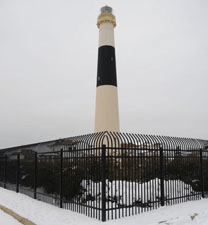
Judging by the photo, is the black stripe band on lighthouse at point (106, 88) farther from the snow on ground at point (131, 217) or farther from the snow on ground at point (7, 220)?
the snow on ground at point (7, 220)

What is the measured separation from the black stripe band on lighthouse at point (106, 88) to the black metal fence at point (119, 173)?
7062mm

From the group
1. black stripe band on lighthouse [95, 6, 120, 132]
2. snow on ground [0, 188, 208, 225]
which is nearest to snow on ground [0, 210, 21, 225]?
snow on ground [0, 188, 208, 225]

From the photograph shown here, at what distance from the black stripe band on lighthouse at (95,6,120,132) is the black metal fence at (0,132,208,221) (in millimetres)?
7062

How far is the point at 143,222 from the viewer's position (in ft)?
22.9

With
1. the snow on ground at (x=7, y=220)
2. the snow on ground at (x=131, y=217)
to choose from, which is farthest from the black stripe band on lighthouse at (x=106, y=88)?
the snow on ground at (x=7, y=220)

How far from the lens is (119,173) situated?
793cm

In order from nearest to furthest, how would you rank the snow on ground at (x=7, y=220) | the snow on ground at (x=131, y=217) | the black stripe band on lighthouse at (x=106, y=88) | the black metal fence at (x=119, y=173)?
the snow on ground at (x=131, y=217) → the snow on ground at (x=7, y=220) → the black metal fence at (x=119, y=173) → the black stripe band on lighthouse at (x=106, y=88)

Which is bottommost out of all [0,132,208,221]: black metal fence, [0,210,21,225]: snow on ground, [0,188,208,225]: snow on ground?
[0,210,21,225]: snow on ground

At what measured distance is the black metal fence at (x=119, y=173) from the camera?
7.98m

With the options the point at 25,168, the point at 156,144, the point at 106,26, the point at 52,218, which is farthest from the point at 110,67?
the point at 52,218

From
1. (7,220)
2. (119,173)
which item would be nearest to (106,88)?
(119,173)

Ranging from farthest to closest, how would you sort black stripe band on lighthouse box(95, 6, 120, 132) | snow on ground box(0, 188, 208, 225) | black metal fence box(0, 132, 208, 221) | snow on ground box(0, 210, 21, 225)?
black stripe band on lighthouse box(95, 6, 120, 132) < black metal fence box(0, 132, 208, 221) < snow on ground box(0, 210, 21, 225) < snow on ground box(0, 188, 208, 225)

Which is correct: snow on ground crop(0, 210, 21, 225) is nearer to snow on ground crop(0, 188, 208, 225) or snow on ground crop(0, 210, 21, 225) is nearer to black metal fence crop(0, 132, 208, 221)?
snow on ground crop(0, 188, 208, 225)

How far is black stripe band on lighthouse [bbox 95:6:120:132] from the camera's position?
62.7 ft
